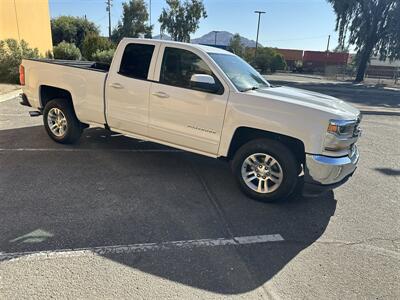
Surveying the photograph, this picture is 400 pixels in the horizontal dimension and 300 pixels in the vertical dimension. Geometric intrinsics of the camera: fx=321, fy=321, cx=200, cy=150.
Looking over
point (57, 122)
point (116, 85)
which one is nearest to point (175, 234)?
point (116, 85)

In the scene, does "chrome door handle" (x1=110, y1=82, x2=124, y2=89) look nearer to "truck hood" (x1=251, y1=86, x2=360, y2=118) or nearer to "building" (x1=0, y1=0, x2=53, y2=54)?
"truck hood" (x1=251, y1=86, x2=360, y2=118)

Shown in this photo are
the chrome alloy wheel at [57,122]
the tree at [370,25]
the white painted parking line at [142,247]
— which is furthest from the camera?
the tree at [370,25]

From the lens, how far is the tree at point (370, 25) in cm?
2925

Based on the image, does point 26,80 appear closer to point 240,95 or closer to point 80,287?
point 240,95

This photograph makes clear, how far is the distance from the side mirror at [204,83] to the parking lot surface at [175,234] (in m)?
1.41

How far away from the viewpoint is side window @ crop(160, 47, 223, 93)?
14.8 ft

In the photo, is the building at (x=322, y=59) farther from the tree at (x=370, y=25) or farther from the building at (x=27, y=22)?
the building at (x=27, y=22)

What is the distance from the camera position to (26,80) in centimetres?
601

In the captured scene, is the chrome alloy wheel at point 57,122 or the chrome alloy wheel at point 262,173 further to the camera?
the chrome alloy wheel at point 57,122

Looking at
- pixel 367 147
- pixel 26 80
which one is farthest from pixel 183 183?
pixel 367 147

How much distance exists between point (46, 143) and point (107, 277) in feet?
13.2

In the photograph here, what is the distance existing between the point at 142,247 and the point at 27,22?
16562mm

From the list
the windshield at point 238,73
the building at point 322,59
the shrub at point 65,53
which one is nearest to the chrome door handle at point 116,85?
the windshield at point 238,73

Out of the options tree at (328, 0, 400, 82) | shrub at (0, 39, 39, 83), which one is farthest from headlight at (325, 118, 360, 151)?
tree at (328, 0, 400, 82)
